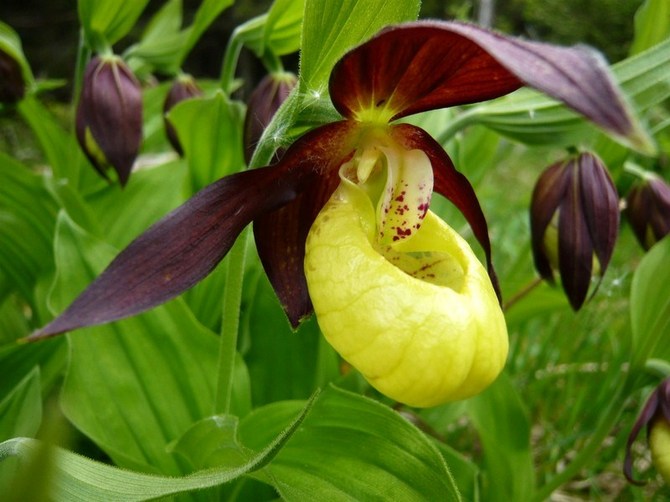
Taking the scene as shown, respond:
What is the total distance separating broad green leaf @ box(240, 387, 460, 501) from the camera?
0.74m

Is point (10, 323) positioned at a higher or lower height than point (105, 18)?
lower

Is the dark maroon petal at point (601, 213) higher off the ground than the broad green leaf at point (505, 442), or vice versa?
the dark maroon petal at point (601, 213)

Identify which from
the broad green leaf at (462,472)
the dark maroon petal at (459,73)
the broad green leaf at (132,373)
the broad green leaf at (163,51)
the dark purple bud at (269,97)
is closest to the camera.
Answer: the dark maroon petal at (459,73)

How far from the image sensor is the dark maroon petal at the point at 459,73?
0.45m

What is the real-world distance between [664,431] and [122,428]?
804mm

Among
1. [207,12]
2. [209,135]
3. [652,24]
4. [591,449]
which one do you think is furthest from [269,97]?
[591,449]

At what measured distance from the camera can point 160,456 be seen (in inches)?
38.7

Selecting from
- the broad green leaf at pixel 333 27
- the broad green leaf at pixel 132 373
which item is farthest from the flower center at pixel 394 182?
the broad green leaf at pixel 132 373

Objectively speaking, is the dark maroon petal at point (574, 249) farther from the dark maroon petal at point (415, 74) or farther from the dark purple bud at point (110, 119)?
the dark purple bud at point (110, 119)

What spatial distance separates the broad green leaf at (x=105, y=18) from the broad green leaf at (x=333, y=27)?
0.77m

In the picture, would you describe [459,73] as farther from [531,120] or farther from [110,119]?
[110,119]

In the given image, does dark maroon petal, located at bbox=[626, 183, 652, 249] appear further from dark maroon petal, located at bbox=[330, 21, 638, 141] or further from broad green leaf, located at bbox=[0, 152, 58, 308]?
broad green leaf, located at bbox=[0, 152, 58, 308]

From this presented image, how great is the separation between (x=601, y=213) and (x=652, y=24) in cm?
41

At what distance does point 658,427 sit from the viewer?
1008mm
